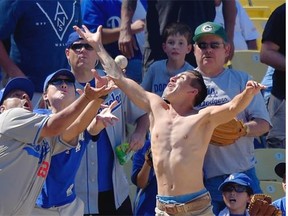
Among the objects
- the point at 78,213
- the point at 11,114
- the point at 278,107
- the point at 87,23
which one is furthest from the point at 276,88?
the point at 11,114

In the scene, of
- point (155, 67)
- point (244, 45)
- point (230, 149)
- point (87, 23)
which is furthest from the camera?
point (244, 45)

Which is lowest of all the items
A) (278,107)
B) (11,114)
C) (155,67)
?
(278,107)

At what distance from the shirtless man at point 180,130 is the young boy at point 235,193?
694mm

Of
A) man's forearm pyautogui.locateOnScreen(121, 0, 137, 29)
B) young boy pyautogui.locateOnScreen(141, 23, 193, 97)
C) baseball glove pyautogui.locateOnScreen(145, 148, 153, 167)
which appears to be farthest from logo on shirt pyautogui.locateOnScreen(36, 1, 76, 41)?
baseball glove pyautogui.locateOnScreen(145, 148, 153, 167)

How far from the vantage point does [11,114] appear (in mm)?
6688

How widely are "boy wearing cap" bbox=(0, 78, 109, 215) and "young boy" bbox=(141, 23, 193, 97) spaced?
1792 millimetres

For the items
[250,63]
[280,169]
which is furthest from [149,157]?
[250,63]

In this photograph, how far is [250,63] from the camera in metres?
10.1

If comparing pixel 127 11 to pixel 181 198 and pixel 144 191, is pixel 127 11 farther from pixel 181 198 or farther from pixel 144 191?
pixel 181 198

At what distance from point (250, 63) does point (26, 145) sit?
12.3ft

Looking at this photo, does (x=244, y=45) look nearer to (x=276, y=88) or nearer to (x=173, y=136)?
(x=276, y=88)

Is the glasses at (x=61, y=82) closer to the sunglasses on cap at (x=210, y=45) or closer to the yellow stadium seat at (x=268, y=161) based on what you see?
the sunglasses on cap at (x=210, y=45)

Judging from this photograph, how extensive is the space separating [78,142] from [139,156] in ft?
3.13

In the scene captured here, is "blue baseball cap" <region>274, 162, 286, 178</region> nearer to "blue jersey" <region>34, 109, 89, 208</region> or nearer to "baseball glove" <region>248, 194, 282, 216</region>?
"baseball glove" <region>248, 194, 282, 216</region>
